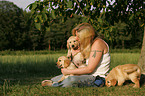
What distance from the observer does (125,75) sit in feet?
15.0

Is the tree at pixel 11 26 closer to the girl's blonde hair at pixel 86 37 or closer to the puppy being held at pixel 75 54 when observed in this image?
the puppy being held at pixel 75 54

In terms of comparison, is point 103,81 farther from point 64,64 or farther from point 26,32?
point 26,32

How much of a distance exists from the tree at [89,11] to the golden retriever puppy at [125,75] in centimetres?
239

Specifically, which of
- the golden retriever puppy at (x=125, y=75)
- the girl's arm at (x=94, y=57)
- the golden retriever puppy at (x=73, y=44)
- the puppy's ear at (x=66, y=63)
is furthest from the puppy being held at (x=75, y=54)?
the golden retriever puppy at (x=125, y=75)

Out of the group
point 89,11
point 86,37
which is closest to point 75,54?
point 86,37

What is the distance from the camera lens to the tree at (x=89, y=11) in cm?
620

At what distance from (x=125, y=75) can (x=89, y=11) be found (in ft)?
14.6

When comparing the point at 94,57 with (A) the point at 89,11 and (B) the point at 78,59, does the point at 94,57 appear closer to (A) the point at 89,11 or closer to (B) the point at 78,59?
(B) the point at 78,59

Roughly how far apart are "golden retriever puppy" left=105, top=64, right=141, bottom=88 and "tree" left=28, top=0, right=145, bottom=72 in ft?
7.85

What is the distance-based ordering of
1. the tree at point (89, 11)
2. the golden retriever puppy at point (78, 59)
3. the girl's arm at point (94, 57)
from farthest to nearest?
the tree at point (89, 11), the golden retriever puppy at point (78, 59), the girl's arm at point (94, 57)

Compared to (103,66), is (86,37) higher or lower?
higher

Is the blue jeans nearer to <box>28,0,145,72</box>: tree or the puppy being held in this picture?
the puppy being held

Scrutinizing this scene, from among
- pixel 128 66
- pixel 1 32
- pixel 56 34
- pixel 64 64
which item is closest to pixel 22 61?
pixel 64 64

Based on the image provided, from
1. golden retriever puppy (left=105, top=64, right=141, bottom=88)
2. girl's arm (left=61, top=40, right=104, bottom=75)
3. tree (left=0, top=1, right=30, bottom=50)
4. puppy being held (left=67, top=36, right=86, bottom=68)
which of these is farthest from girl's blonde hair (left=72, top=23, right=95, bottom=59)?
tree (left=0, top=1, right=30, bottom=50)
